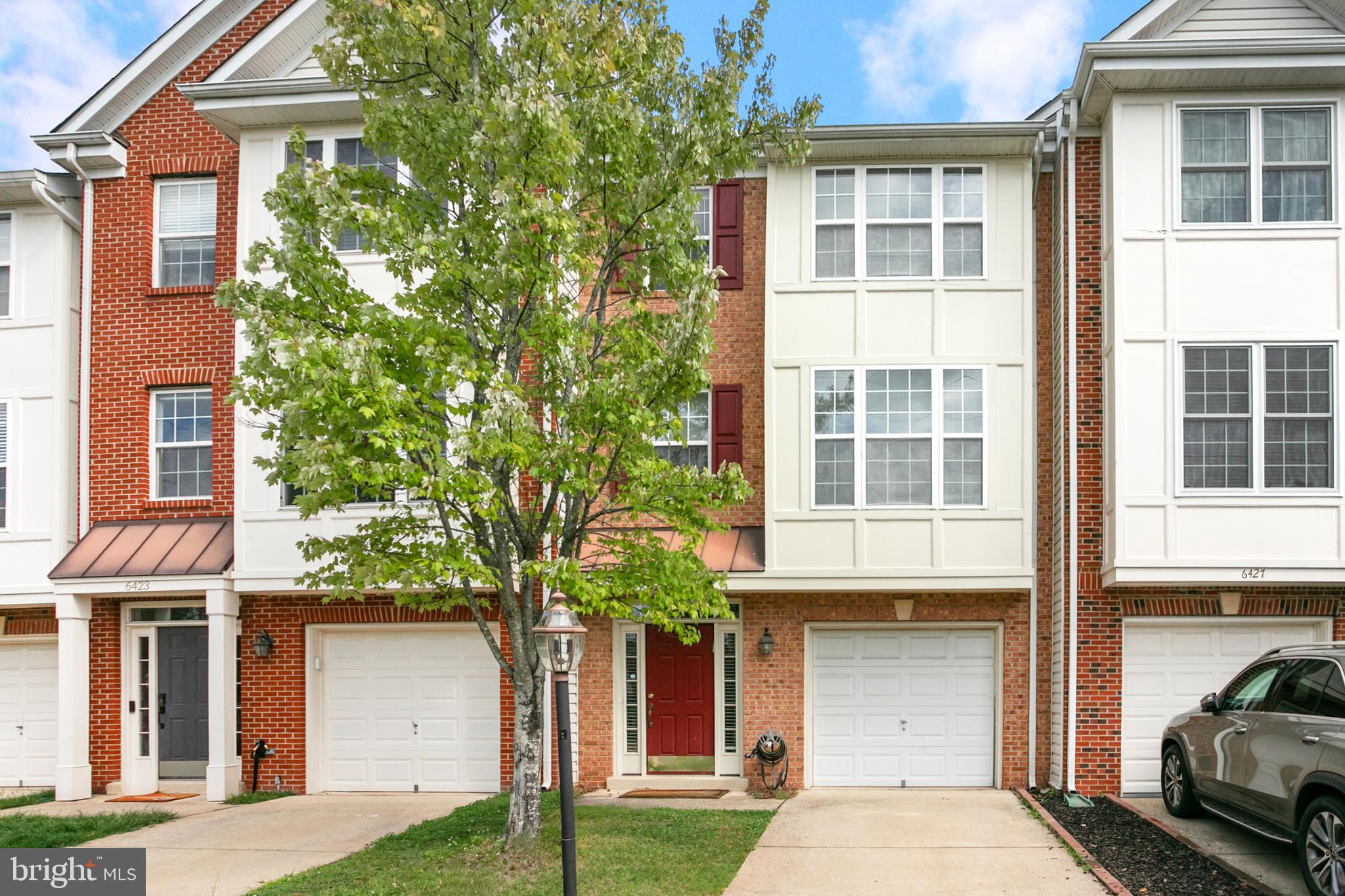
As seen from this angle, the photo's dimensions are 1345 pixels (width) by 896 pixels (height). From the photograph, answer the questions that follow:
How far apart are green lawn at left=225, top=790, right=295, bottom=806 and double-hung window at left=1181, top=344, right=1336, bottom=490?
11.2m

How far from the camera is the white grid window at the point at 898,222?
1373cm

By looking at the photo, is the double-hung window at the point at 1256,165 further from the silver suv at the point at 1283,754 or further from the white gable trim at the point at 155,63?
the white gable trim at the point at 155,63

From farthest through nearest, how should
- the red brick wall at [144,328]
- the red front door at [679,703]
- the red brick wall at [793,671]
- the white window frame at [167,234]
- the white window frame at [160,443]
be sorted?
the white window frame at [167,234] → the white window frame at [160,443] → the red brick wall at [144,328] → the red front door at [679,703] → the red brick wall at [793,671]

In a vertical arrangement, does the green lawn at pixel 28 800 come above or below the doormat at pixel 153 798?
below

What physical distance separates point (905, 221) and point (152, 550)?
1004cm

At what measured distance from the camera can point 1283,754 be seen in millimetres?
8820

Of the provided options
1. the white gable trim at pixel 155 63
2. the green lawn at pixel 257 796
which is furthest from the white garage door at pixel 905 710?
the white gable trim at pixel 155 63

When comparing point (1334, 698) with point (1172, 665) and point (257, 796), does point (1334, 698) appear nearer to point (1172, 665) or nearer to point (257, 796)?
point (1172, 665)

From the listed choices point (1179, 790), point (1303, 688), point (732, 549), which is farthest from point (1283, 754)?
point (732, 549)

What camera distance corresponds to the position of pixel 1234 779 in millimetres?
9688

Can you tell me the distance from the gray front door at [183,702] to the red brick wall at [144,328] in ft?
5.52

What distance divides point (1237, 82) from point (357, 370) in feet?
33.0

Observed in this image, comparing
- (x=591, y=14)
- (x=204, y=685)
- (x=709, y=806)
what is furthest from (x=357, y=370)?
(x=204, y=685)

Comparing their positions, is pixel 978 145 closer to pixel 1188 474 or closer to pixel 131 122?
pixel 1188 474
